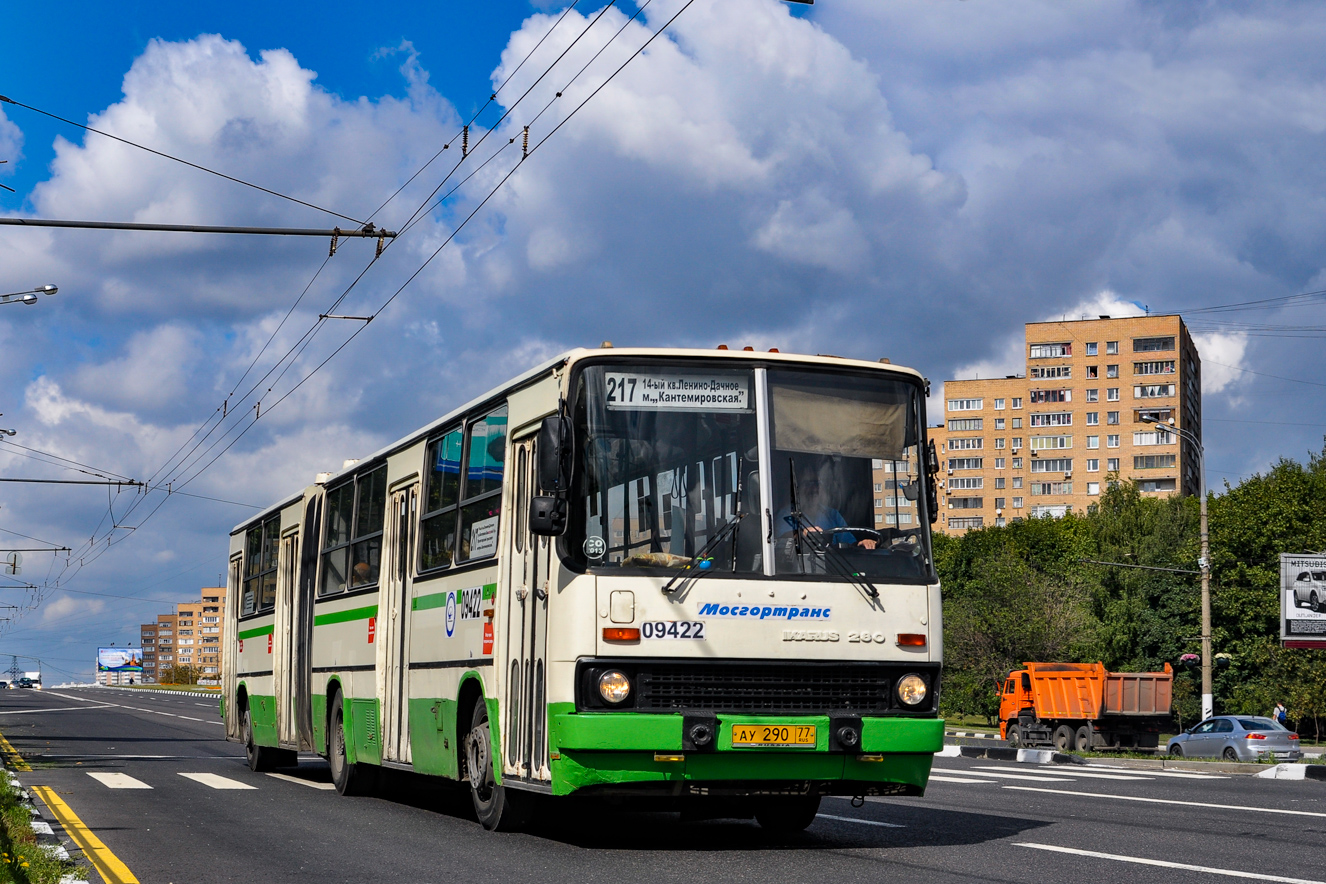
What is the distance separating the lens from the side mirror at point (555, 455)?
1028 cm

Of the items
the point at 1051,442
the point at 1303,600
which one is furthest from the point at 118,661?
the point at 1303,600

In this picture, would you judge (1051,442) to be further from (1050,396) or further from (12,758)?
(12,758)

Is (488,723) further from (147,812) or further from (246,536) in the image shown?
(246,536)

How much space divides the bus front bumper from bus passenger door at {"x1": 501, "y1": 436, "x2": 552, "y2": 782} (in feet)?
1.57

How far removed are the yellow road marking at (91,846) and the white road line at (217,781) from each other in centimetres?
220

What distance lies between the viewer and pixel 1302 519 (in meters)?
58.7

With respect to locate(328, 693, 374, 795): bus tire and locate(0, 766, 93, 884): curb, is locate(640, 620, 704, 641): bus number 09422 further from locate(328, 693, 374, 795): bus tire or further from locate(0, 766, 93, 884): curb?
locate(328, 693, 374, 795): bus tire

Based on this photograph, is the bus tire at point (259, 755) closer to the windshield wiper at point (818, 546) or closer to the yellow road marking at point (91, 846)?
the yellow road marking at point (91, 846)

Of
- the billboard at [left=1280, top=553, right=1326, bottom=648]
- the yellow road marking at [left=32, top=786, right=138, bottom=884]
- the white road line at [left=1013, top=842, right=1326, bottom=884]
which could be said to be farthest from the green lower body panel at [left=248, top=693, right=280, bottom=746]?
the billboard at [left=1280, top=553, right=1326, bottom=648]

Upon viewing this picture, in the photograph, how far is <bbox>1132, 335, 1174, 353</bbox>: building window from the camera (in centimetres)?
12562

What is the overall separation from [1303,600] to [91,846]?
3395 centimetres

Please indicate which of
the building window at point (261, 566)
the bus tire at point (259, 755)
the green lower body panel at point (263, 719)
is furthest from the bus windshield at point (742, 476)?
the bus tire at point (259, 755)

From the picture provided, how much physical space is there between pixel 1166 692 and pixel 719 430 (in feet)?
108

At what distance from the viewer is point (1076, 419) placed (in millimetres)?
129500
